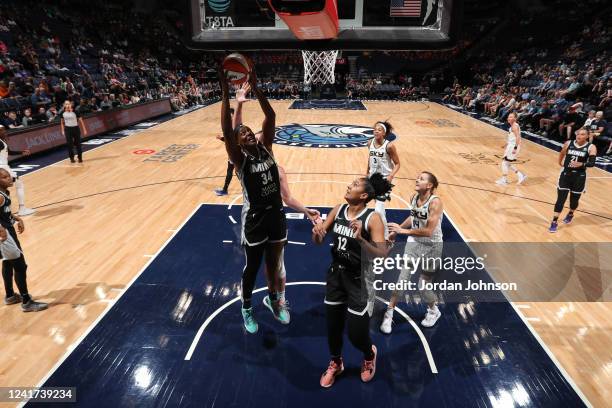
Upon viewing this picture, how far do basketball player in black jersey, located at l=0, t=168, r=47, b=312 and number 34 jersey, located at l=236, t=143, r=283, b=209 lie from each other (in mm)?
2691

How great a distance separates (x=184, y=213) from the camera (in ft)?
26.6

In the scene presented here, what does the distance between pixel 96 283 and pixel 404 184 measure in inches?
283

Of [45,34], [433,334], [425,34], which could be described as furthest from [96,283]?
[45,34]

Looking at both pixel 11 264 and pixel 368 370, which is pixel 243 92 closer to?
pixel 368 370

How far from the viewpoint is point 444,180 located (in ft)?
34.9

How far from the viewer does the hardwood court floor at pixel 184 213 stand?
14.6 feet

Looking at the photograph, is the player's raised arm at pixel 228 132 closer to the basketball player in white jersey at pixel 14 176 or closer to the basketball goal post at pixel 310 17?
the basketball goal post at pixel 310 17

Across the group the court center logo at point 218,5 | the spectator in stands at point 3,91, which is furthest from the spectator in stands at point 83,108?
the court center logo at point 218,5

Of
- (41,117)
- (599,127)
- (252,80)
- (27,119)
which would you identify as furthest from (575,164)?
(41,117)

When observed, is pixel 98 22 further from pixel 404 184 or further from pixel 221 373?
pixel 221 373

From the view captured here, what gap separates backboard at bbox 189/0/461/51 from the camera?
14.3 ft

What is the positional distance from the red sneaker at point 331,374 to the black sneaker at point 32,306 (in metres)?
3.51

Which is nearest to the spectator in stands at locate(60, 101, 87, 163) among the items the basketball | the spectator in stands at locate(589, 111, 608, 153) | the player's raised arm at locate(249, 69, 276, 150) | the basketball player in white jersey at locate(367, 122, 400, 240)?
the basketball player in white jersey at locate(367, 122, 400, 240)

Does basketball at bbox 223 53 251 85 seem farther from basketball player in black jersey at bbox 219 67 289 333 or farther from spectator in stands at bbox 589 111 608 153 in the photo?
spectator in stands at bbox 589 111 608 153
